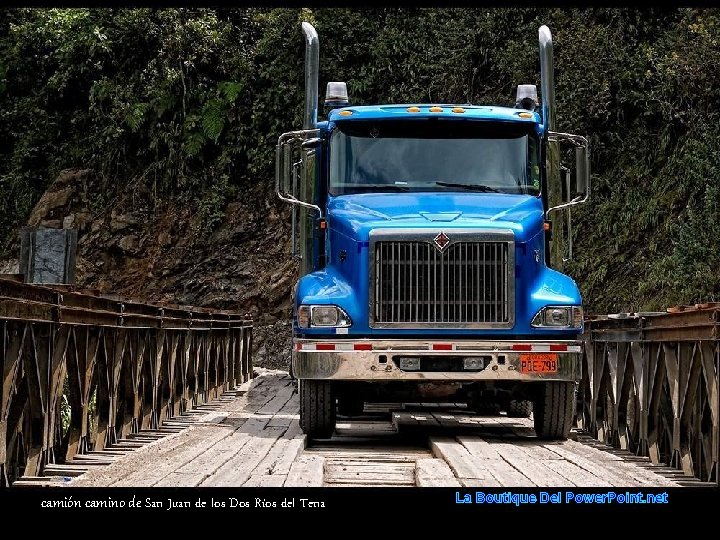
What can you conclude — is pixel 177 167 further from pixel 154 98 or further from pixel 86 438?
pixel 86 438

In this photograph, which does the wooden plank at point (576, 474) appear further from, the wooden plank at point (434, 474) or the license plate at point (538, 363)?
the license plate at point (538, 363)

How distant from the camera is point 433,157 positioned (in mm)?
11570

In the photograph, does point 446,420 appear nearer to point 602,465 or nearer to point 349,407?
point 349,407

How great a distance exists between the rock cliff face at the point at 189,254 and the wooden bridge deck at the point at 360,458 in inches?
571

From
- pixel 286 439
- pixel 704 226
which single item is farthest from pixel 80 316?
pixel 704 226

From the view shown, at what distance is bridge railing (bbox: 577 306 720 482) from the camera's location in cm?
870

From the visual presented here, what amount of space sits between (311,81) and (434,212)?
3262 millimetres

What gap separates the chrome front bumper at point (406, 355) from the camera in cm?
1041

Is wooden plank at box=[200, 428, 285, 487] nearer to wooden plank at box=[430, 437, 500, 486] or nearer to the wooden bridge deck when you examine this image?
the wooden bridge deck

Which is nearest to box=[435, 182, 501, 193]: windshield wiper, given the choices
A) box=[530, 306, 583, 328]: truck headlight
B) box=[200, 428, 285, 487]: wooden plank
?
box=[530, 306, 583, 328]: truck headlight

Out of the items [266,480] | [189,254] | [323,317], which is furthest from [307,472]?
[189,254]

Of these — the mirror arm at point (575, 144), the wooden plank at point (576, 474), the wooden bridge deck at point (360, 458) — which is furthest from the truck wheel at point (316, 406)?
the mirror arm at point (575, 144)
